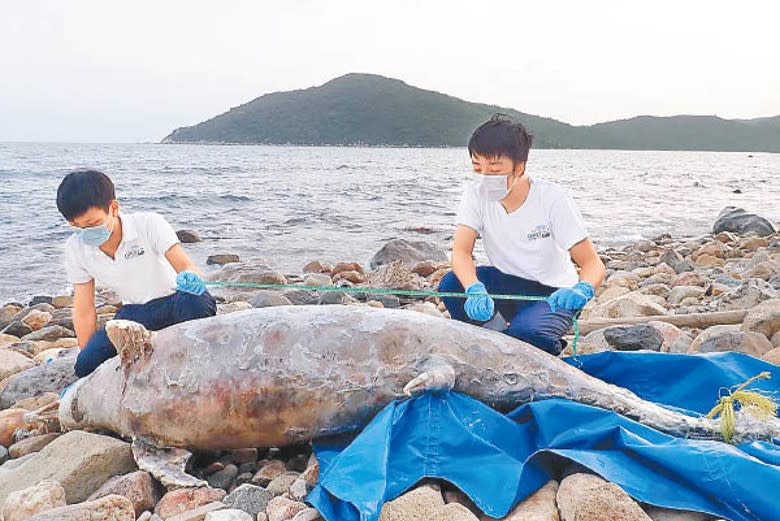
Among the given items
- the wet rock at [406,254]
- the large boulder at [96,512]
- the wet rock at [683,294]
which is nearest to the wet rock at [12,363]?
the large boulder at [96,512]

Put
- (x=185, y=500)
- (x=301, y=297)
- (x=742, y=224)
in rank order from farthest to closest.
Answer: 1. (x=742, y=224)
2. (x=301, y=297)
3. (x=185, y=500)

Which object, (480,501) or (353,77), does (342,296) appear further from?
A: (353,77)

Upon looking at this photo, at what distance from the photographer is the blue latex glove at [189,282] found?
4.62 meters

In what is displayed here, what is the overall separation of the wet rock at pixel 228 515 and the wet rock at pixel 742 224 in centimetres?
1554

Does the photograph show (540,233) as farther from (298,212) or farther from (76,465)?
(298,212)

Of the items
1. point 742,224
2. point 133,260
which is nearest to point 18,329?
point 133,260

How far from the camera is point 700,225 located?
1953 centimetres

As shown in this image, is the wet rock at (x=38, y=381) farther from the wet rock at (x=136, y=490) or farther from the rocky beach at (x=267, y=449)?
the wet rock at (x=136, y=490)

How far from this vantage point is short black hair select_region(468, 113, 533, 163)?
177 inches

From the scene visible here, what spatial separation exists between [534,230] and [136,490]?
298 cm

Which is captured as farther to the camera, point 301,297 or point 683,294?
point 301,297

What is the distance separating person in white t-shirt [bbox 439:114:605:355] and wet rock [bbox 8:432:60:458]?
271 centimetres

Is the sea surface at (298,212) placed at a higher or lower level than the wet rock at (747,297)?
lower

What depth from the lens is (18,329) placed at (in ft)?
25.5
